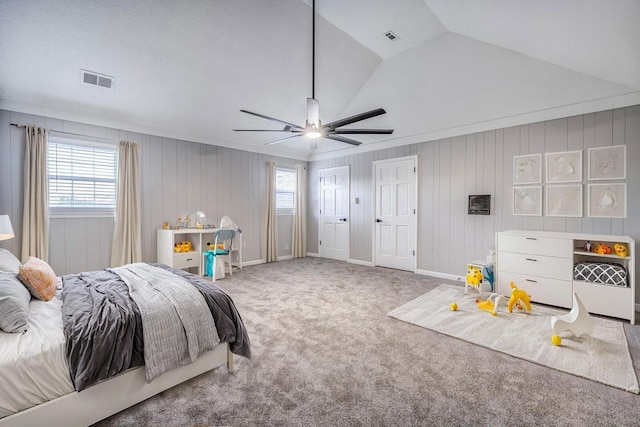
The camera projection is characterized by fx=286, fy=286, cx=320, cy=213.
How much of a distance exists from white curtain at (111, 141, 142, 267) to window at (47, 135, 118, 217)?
0.11m

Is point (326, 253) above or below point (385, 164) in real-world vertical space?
below

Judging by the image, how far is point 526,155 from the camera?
3.93 metres

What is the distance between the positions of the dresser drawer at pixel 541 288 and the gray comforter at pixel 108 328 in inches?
129

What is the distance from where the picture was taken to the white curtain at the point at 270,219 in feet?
19.9

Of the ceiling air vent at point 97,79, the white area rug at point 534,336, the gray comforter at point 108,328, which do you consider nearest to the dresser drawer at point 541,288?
the white area rug at point 534,336

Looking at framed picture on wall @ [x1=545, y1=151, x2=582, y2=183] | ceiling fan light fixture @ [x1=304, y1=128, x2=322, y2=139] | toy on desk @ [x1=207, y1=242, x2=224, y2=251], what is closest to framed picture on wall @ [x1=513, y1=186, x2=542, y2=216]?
framed picture on wall @ [x1=545, y1=151, x2=582, y2=183]

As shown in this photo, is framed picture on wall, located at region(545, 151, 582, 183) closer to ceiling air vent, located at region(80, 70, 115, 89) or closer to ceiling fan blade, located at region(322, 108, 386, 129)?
ceiling fan blade, located at region(322, 108, 386, 129)

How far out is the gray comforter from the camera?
1.51 metres

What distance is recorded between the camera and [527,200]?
12.9 feet

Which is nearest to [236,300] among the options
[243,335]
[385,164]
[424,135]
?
[243,335]

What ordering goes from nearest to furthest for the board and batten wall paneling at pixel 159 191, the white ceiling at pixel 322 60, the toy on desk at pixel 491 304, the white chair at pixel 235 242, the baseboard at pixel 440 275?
the white ceiling at pixel 322 60, the toy on desk at pixel 491 304, the board and batten wall paneling at pixel 159 191, the baseboard at pixel 440 275, the white chair at pixel 235 242

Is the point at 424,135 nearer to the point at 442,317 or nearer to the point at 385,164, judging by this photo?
the point at 385,164

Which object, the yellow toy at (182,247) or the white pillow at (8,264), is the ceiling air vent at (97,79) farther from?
the yellow toy at (182,247)

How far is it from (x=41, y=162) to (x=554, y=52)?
614cm
